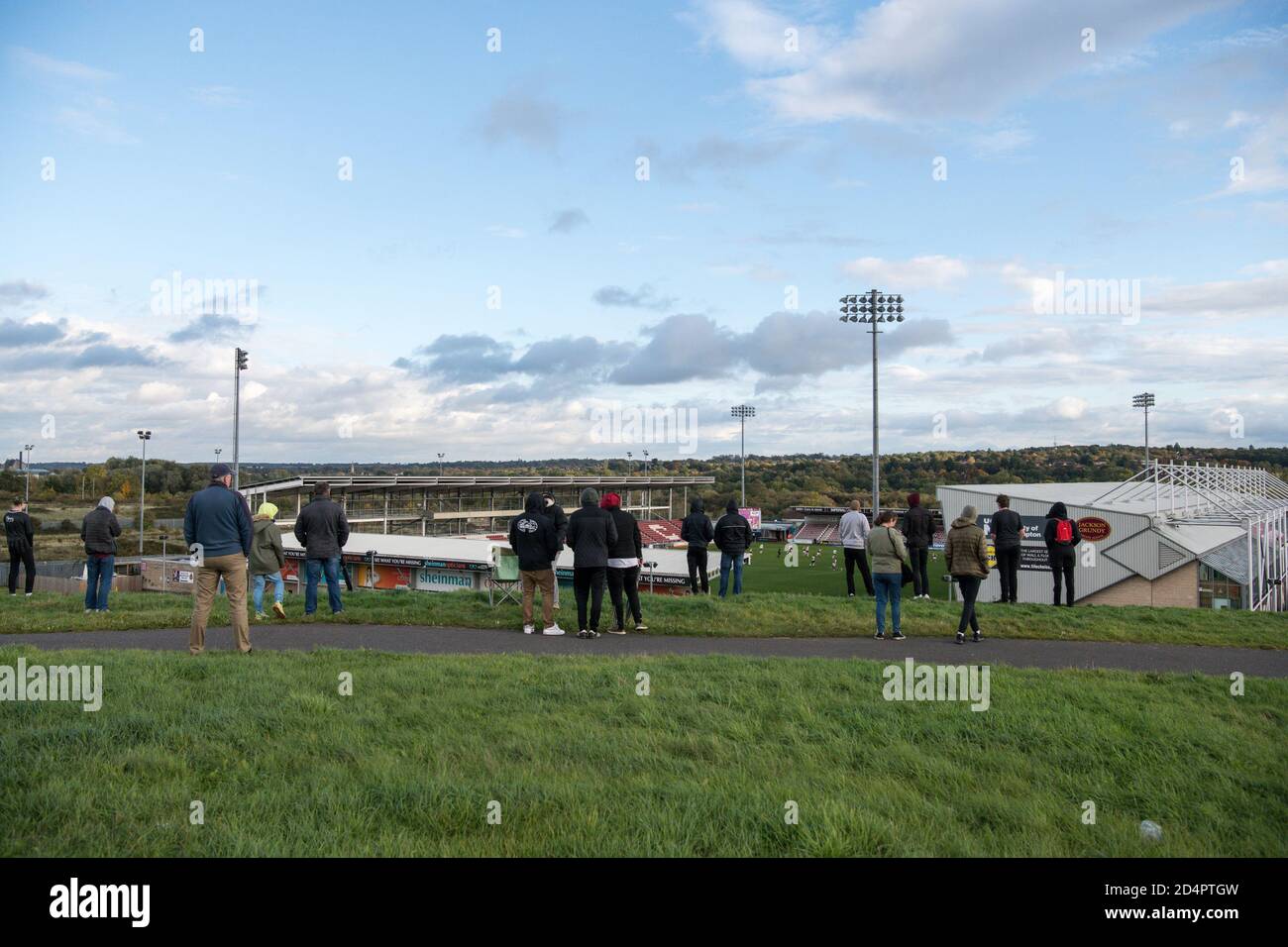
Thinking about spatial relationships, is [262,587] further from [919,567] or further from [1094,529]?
[1094,529]

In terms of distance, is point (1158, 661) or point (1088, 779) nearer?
point (1088, 779)

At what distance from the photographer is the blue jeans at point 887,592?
11367 millimetres

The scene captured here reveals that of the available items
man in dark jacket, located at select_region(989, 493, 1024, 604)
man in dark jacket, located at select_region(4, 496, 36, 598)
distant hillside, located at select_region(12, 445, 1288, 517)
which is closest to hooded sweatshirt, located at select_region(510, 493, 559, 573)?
man in dark jacket, located at select_region(989, 493, 1024, 604)

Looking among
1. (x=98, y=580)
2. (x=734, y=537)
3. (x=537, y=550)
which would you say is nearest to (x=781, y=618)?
(x=734, y=537)

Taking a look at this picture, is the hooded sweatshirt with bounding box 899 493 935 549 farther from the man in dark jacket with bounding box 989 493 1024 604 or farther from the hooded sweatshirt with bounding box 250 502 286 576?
the hooded sweatshirt with bounding box 250 502 286 576

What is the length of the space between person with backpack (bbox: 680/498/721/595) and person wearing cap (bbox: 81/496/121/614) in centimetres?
878

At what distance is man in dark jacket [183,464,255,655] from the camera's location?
8.98 metres

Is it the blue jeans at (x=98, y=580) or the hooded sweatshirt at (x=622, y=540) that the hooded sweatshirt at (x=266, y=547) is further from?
the hooded sweatshirt at (x=622, y=540)

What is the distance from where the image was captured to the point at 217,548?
29.7 ft

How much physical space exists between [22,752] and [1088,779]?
6.44 meters

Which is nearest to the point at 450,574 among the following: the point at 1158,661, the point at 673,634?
the point at 673,634

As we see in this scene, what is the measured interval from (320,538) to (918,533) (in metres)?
9.49
